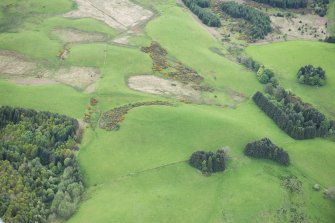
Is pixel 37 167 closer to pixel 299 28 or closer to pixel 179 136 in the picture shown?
pixel 179 136

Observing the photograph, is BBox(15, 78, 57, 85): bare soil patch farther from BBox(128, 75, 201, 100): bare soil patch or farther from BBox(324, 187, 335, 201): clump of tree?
BBox(324, 187, 335, 201): clump of tree

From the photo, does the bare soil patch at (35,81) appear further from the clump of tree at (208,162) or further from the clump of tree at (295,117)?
the clump of tree at (295,117)

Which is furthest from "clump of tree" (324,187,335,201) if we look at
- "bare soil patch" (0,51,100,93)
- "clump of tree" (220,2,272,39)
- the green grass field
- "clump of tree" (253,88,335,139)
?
"clump of tree" (220,2,272,39)

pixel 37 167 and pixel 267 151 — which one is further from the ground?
pixel 267 151

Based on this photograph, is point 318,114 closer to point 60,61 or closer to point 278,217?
point 278,217

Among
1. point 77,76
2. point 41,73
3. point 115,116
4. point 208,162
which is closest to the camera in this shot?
point 208,162

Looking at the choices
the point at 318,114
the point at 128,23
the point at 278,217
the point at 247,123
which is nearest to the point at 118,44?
the point at 128,23

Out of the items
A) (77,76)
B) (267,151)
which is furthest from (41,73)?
(267,151)
